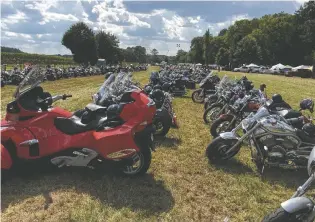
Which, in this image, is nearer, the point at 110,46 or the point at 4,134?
the point at 4,134

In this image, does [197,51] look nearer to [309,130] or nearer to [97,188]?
[309,130]

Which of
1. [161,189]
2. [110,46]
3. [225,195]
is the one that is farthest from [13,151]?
[110,46]

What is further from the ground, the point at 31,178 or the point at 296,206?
the point at 296,206

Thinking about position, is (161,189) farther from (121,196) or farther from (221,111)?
(221,111)

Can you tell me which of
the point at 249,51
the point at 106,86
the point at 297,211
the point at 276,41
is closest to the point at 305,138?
the point at 297,211

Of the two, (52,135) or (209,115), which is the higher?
(52,135)

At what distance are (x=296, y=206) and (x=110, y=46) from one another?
7299 centimetres

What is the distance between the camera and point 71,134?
526 cm

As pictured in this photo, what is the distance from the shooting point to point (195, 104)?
48.0 feet

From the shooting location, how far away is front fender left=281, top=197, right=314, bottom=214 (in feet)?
10.7

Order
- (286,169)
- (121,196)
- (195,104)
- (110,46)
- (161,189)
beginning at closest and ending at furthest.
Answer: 1. (121,196)
2. (161,189)
3. (286,169)
4. (195,104)
5. (110,46)

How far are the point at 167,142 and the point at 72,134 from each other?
3.07 metres

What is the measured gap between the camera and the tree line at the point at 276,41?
6706cm

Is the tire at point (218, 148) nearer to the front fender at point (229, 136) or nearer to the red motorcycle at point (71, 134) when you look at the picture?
the front fender at point (229, 136)
